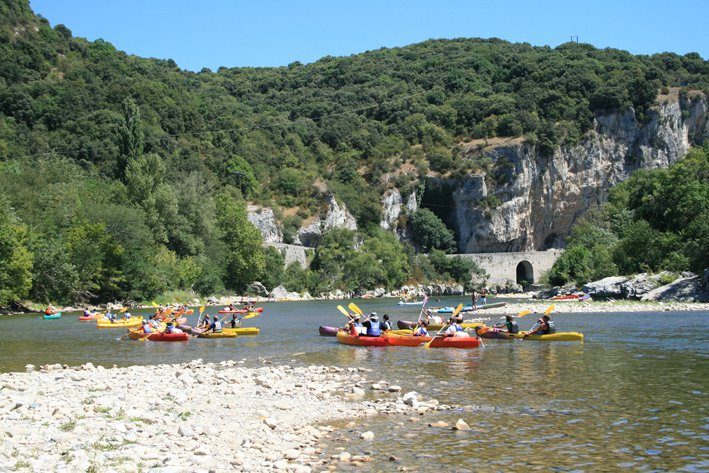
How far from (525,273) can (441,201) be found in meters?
18.0

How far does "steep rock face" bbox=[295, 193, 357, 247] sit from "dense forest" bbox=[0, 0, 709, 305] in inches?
63.6

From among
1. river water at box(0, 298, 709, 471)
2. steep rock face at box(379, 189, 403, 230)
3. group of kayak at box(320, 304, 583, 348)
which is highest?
steep rock face at box(379, 189, 403, 230)

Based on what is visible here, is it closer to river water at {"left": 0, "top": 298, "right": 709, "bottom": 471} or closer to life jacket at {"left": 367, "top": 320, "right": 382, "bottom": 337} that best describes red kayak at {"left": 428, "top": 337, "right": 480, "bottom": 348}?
river water at {"left": 0, "top": 298, "right": 709, "bottom": 471}

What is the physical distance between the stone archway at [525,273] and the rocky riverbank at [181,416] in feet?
275

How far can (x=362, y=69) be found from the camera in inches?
5965

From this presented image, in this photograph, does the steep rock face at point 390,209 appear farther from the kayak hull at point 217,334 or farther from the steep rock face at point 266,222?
the kayak hull at point 217,334

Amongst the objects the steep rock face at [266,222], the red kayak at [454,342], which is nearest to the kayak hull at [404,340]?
the red kayak at [454,342]

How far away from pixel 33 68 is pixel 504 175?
2643 inches

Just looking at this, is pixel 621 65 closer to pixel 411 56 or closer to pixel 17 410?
pixel 411 56

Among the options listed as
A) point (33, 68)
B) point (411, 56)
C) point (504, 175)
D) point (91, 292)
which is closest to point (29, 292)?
point (91, 292)

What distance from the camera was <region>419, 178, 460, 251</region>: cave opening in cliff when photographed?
110 m

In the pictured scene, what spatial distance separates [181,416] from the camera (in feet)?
39.7

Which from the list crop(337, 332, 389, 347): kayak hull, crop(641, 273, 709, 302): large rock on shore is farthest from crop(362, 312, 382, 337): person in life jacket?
crop(641, 273, 709, 302): large rock on shore

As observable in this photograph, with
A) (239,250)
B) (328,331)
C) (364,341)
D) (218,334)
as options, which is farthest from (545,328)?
(239,250)
